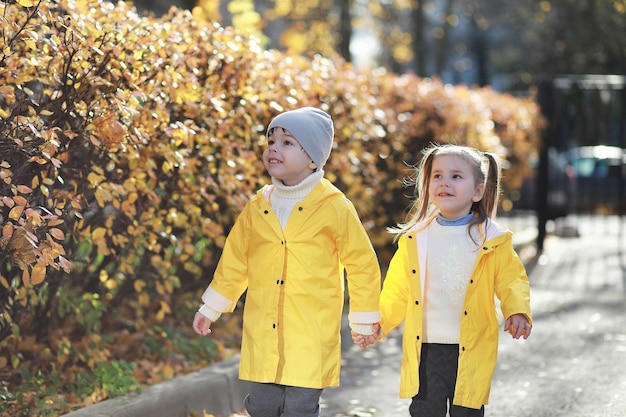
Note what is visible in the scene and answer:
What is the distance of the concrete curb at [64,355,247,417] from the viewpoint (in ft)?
17.1

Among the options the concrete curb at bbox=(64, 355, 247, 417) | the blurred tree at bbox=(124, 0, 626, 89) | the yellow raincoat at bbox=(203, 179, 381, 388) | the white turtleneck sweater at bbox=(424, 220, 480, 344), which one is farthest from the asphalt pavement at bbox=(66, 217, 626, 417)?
the blurred tree at bbox=(124, 0, 626, 89)

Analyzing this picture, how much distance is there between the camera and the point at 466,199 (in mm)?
4633

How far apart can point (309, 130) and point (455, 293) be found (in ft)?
2.95

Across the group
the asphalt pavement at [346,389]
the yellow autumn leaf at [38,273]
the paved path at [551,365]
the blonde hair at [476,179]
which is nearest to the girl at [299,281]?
the blonde hair at [476,179]

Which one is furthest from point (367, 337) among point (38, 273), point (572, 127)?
point (572, 127)

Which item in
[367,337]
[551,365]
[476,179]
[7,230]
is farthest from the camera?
[551,365]

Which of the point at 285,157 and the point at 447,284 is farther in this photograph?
the point at 447,284

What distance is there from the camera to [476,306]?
14.9ft

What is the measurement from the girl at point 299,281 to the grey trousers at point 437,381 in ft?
0.89

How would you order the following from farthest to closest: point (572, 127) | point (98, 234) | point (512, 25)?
1. point (512, 25)
2. point (572, 127)
3. point (98, 234)

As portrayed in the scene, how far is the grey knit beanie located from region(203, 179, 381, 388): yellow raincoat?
0.15 metres

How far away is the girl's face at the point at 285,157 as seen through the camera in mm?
4461

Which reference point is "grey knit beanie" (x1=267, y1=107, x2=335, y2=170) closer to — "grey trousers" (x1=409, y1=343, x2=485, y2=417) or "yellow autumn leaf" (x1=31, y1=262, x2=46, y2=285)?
"grey trousers" (x1=409, y1=343, x2=485, y2=417)

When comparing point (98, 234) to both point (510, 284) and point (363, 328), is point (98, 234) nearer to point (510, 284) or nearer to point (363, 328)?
point (363, 328)
